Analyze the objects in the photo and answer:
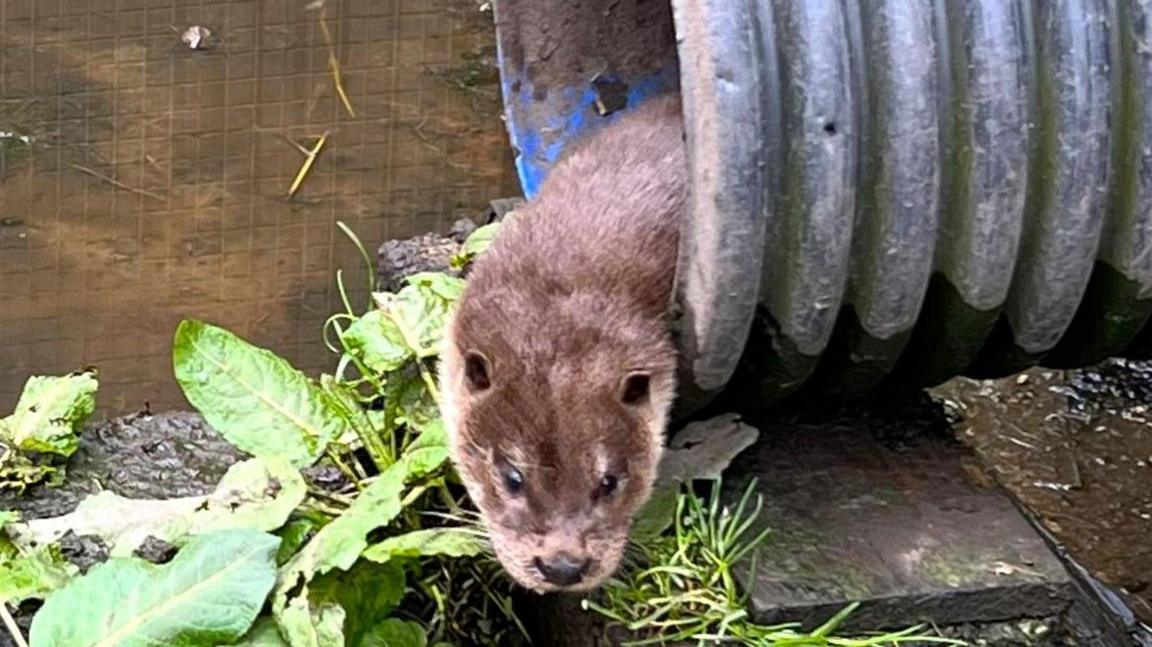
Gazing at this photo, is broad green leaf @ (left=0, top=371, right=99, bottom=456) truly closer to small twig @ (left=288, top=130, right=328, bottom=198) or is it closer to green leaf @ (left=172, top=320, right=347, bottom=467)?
green leaf @ (left=172, top=320, right=347, bottom=467)

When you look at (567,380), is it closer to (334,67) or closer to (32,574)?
(32,574)

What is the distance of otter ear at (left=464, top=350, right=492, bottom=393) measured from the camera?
2881mm

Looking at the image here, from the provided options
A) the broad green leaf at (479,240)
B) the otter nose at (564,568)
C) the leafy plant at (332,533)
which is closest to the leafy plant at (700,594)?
the leafy plant at (332,533)

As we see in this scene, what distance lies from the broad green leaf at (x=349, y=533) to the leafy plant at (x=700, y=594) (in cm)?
32

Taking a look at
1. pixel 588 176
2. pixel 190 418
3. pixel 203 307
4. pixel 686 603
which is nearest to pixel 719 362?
pixel 686 603

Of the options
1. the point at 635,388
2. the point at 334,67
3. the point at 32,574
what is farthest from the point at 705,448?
the point at 334,67

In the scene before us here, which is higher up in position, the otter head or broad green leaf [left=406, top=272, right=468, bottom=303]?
broad green leaf [left=406, top=272, right=468, bottom=303]

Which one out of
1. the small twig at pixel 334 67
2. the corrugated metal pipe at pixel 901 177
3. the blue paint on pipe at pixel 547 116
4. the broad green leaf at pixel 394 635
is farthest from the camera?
the small twig at pixel 334 67

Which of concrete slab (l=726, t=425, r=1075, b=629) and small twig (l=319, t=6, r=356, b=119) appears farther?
small twig (l=319, t=6, r=356, b=119)

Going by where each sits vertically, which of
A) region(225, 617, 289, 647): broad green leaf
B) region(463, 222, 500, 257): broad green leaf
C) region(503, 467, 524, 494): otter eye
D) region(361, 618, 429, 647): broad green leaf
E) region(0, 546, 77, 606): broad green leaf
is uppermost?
region(463, 222, 500, 257): broad green leaf

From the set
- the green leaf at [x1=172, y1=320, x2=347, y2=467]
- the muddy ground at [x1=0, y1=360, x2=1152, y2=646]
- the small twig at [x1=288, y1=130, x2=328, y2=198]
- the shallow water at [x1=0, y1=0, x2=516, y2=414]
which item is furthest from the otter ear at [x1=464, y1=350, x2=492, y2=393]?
the small twig at [x1=288, y1=130, x2=328, y2=198]

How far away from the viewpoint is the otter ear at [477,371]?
113 inches

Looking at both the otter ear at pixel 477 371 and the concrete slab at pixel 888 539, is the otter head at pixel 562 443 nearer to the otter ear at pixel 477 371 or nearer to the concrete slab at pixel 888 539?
the otter ear at pixel 477 371

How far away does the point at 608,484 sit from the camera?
9.22ft
